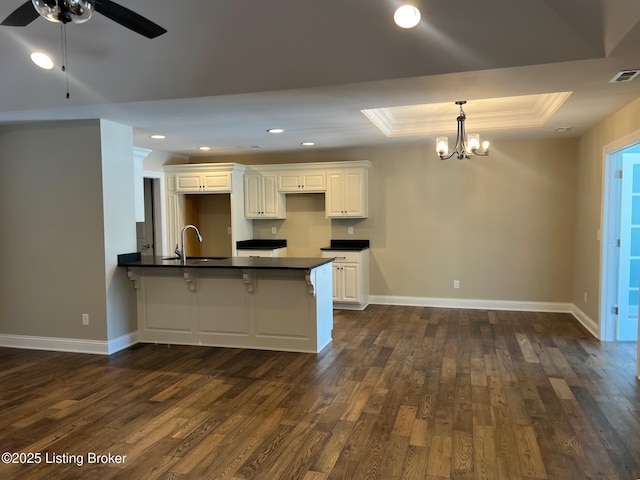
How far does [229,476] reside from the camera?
2.38 meters

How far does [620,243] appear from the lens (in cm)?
469

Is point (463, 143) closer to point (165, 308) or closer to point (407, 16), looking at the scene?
point (407, 16)

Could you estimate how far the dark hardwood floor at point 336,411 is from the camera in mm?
2479

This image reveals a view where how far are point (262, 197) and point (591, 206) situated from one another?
4.44 meters

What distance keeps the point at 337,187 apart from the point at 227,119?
2.51 meters

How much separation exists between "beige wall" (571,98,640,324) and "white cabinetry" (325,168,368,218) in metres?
2.80

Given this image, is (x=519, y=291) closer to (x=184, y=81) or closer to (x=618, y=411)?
(x=618, y=411)

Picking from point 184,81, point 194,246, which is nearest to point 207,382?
point 184,81

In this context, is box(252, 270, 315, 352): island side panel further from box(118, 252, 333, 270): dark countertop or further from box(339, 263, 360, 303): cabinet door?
box(339, 263, 360, 303): cabinet door

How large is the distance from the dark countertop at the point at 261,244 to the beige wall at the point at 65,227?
2220 mm

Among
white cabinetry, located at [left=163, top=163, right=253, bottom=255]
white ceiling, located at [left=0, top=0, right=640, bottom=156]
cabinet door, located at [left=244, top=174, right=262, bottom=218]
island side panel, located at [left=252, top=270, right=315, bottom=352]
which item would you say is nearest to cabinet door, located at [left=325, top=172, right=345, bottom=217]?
cabinet door, located at [left=244, top=174, right=262, bottom=218]

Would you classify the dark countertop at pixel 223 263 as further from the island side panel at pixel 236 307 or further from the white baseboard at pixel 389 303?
the white baseboard at pixel 389 303

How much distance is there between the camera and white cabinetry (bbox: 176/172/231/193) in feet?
22.4

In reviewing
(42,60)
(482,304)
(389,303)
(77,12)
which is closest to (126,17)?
(77,12)
